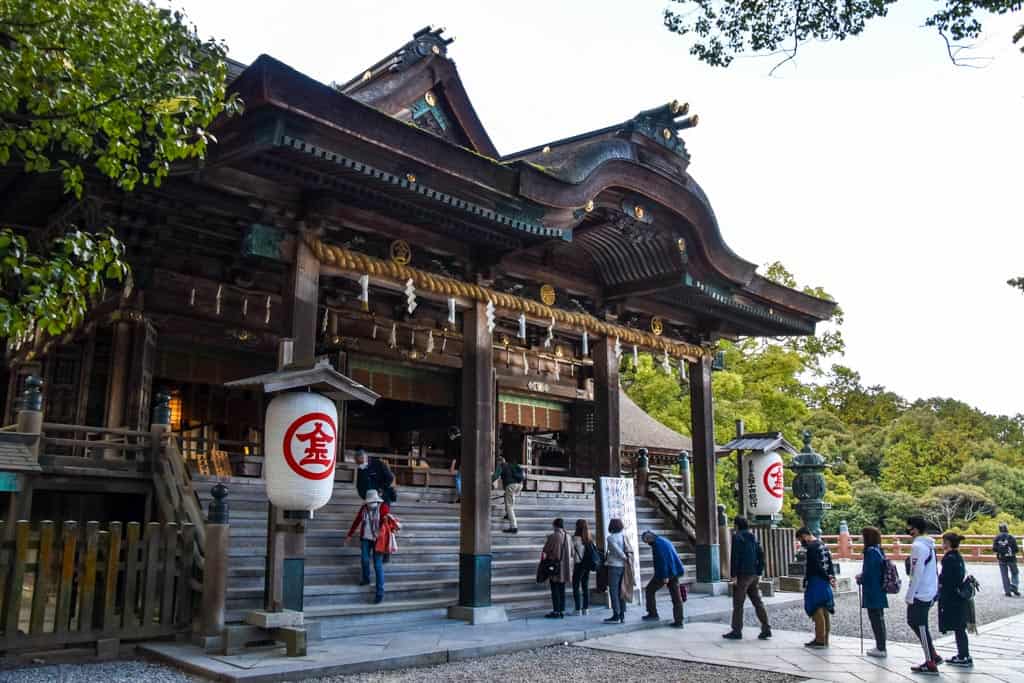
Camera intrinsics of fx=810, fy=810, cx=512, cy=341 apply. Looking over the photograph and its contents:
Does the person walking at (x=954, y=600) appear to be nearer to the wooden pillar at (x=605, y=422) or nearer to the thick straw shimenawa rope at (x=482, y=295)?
the wooden pillar at (x=605, y=422)

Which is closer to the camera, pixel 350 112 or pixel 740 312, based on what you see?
pixel 350 112

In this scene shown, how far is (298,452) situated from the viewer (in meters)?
8.29

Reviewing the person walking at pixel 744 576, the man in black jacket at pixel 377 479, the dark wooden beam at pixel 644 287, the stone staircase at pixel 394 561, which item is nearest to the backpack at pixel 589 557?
the stone staircase at pixel 394 561

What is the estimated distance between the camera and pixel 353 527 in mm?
10852

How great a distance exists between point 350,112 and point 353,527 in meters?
5.37

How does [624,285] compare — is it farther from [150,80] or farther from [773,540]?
[150,80]

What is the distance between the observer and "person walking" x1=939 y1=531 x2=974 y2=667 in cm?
837

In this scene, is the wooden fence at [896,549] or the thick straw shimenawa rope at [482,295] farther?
the wooden fence at [896,549]

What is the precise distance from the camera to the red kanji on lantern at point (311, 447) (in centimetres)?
827

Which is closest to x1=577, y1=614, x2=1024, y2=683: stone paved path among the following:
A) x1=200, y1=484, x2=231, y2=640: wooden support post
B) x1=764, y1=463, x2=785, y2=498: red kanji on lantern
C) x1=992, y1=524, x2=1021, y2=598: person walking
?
x1=200, y1=484, x2=231, y2=640: wooden support post

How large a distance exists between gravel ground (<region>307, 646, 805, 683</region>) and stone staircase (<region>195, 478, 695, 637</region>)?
190 cm

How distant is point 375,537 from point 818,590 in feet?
17.8

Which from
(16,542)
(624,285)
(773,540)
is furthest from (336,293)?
(773,540)

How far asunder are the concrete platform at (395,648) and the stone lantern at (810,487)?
5.48 meters
